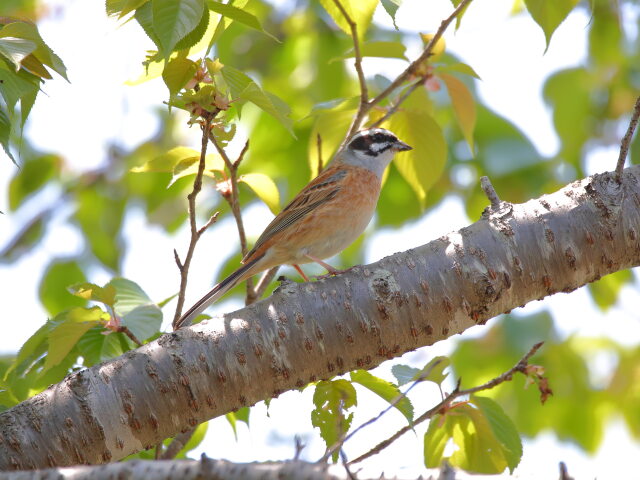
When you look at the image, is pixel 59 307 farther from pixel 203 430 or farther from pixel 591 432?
pixel 591 432

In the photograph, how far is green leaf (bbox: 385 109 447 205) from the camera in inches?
161

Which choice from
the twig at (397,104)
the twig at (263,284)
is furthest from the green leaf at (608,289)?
the twig at (263,284)

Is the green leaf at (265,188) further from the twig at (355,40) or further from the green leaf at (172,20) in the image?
the green leaf at (172,20)

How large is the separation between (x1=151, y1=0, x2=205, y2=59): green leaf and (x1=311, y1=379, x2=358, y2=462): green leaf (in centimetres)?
158

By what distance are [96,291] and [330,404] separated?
3.82 ft

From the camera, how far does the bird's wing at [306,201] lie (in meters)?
5.32

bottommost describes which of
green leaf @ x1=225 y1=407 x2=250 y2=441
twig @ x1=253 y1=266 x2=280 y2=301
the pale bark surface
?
green leaf @ x1=225 y1=407 x2=250 y2=441

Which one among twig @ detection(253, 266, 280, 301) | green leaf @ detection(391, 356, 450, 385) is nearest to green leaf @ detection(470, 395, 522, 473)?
green leaf @ detection(391, 356, 450, 385)

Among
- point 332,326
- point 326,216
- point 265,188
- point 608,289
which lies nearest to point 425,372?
point 332,326

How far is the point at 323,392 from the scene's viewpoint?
3.22 metres

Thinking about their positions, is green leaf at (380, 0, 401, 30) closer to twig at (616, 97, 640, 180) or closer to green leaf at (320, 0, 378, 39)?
green leaf at (320, 0, 378, 39)

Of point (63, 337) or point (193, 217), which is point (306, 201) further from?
point (63, 337)

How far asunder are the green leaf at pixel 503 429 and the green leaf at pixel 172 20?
2.03 metres

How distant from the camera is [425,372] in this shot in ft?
10.2
